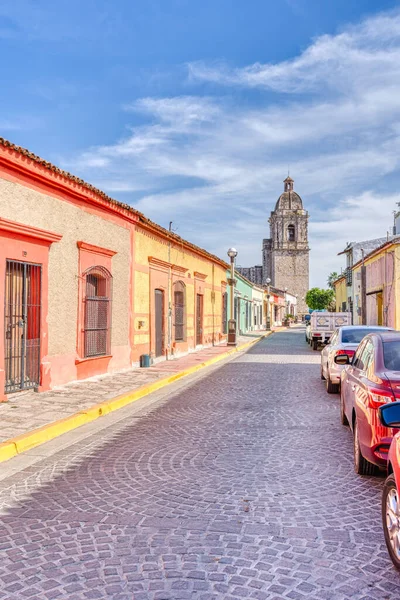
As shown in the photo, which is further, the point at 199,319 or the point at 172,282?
the point at 199,319

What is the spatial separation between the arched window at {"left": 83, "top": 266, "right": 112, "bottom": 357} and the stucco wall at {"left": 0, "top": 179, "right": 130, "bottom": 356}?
→ 20.9 inches

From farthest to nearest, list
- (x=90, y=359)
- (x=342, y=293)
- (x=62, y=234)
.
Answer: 1. (x=342, y=293)
2. (x=90, y=359)
3. (x=62, y=234)

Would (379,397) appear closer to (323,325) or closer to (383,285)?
(323,325)

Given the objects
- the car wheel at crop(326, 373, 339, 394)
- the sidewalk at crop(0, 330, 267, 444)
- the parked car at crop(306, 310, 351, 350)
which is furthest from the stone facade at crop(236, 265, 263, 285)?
the car wheel at crop(326, 373, 339, 394)

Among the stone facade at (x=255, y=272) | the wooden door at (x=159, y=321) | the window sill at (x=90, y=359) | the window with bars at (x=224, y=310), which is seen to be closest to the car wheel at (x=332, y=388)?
the window sill at (x=90, y=359)

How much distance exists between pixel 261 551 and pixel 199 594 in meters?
0.67

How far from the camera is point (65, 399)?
9156mm

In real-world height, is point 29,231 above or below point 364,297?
above

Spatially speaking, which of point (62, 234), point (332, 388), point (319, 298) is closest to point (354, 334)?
point (332, 388)

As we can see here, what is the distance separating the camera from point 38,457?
5.94 metres

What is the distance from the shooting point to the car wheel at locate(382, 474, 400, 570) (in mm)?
3164

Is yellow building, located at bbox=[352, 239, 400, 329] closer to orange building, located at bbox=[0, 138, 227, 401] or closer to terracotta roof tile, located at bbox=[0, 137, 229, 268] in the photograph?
terracotta roof tile, located at bbox=[0, 137, 229, 268]

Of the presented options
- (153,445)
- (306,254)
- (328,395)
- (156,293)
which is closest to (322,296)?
(306,254)

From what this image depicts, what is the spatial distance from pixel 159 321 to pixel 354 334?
7967 millimetres
